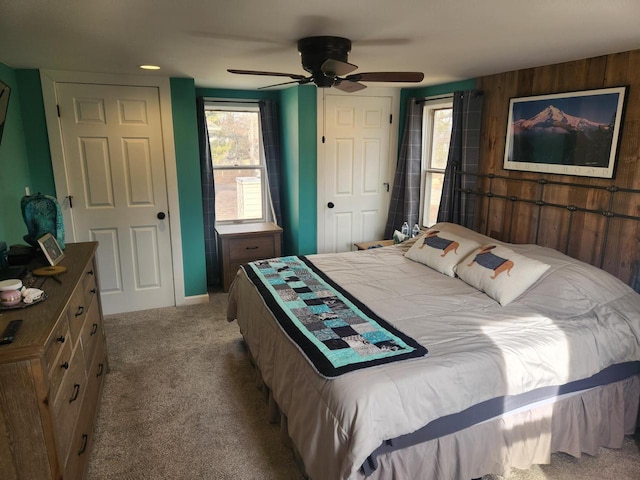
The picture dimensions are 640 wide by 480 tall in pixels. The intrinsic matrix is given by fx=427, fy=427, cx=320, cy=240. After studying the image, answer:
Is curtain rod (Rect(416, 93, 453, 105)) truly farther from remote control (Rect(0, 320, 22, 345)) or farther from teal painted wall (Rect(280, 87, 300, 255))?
remote control (Rect(0, 320, 22, 345))

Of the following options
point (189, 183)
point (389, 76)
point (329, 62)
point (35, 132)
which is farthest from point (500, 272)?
point (35, 132)

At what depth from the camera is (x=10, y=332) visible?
1.52 m

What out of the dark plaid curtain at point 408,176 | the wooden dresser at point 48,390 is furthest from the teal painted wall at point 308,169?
the wooden dresser at point 48,390

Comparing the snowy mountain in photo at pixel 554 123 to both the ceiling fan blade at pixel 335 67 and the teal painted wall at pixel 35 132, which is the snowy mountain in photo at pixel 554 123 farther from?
the teal painted wall at pixel 35 132

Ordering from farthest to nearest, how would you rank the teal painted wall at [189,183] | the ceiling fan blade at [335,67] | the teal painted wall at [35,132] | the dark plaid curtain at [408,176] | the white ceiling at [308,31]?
the dark plaid curtain at [408,176], the teal painted wall at [189,183], the teal painted wall at [35,132], the ceiling fan blade at [335,67], the white ceiling at [308,31]

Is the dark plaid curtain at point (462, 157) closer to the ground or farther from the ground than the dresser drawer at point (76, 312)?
farther from the ground

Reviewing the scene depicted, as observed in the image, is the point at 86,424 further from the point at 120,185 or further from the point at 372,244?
the point at 372,244

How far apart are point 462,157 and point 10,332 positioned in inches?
136

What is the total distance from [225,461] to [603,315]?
217cm

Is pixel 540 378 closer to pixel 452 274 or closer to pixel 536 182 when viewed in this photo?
pixel 452 274

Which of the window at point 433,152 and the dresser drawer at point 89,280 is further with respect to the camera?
the window at point 433,152

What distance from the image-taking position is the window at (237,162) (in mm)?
4707

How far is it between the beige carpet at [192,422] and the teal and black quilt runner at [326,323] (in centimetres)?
68

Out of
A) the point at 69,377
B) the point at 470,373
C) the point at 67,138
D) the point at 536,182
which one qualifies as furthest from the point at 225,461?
the point at 67,138
